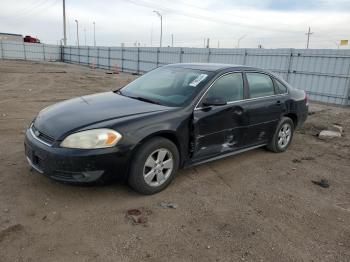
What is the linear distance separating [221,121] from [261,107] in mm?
1007

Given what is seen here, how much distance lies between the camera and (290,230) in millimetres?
3301

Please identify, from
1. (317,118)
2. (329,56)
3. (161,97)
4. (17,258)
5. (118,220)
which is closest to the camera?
(17,258)

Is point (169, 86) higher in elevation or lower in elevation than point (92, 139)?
higher

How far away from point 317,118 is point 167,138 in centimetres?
700

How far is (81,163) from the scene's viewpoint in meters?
3.29

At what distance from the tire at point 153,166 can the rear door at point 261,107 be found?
4.99 ft

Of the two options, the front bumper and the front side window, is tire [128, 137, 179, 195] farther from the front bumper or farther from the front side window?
the front side window

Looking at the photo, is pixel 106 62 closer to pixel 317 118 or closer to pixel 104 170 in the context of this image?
pixel 317 118

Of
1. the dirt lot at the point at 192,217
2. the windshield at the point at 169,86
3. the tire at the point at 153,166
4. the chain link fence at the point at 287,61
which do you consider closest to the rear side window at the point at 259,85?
the windshield at the point at 169,86

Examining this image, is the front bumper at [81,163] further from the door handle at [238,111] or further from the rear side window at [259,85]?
the rear side window at [259,85]

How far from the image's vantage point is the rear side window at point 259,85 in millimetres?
4980

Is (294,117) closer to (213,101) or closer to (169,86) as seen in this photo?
(213,101)

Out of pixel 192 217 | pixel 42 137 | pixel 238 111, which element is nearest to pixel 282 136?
pixel 238 111

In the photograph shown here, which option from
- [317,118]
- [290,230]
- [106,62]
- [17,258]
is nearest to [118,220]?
[17,258]
